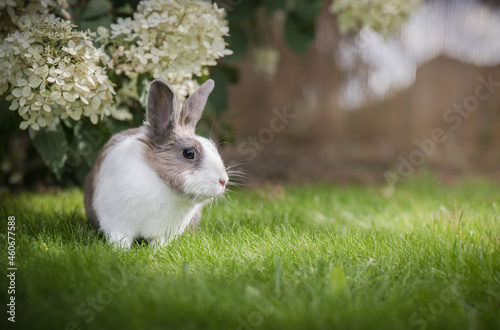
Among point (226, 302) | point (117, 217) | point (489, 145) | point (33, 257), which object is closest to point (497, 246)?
point (226, 302)

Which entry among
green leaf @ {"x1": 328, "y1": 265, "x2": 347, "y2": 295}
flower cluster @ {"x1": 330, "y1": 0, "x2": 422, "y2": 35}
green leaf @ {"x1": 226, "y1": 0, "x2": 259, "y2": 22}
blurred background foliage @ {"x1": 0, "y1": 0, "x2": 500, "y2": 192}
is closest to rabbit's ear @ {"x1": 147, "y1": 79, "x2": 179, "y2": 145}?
green leaf @ {"x1": 328, "y1": 265, "x2": 347, "y2": 295}

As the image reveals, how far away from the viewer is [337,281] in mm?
1878

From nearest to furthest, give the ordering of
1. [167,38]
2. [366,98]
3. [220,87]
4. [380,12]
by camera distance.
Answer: [167,38] < [380,12] < [220,87] < [366,98]

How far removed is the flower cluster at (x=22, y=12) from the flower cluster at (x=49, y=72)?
9.1 inches

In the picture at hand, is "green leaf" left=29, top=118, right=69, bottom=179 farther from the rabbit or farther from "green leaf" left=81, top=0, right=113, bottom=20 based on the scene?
"green leaf" left=81, top=0, right=113, bottom=20

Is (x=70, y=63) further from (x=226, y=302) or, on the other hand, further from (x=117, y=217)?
(x=226, y=302)

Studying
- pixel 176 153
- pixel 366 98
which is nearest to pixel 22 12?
pixel 176 153

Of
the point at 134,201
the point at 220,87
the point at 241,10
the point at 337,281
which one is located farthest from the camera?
the point at 220,87

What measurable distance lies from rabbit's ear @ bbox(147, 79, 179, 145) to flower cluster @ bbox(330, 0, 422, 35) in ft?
5.88

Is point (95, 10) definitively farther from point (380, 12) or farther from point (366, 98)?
point (366, 98)

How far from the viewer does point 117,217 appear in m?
2.35

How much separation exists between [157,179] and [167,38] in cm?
87

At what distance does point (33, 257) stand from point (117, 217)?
17.0 inches

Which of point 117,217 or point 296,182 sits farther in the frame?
point 296,182
